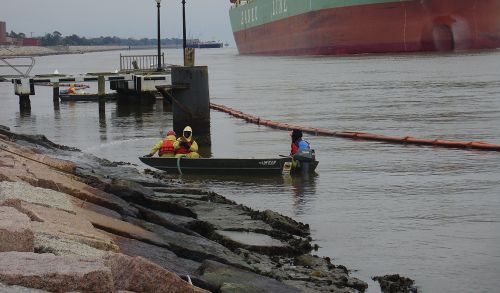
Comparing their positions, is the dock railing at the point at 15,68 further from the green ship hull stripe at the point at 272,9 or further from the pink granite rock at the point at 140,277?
the pink granite rock at the point at 140,277

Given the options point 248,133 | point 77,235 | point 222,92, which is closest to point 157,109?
point 248,133

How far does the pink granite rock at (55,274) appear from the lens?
4.87 meters

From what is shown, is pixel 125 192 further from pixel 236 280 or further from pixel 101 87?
pixel 101 87

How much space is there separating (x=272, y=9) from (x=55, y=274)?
7965 cm

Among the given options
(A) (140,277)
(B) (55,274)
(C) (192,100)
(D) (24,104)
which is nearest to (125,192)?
(A) (140,277)

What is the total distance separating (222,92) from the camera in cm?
4322

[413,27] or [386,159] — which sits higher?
[413,27]

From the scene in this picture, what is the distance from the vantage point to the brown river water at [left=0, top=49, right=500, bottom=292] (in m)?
9.89

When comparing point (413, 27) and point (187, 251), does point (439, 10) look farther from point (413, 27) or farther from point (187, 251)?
point (187, 251)

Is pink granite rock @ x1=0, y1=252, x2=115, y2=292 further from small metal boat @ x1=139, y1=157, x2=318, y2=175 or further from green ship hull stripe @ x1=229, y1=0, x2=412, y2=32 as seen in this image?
green ship hull stripe @ x1=229, y1=0, x2=412, y2=32

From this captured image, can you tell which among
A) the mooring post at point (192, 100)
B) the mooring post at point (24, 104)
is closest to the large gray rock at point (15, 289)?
the mooring post at point (192, 100)

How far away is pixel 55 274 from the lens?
4945 mm

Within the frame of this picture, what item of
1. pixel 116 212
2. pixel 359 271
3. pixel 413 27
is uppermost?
pixel 413 27

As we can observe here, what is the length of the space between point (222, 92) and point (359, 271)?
34420mm
